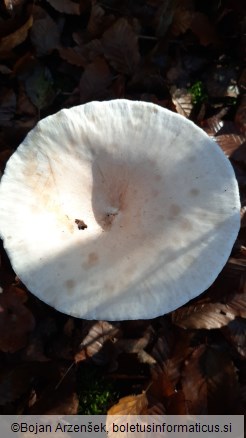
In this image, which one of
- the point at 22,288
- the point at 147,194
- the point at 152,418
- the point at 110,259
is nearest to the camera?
the point at 110,259

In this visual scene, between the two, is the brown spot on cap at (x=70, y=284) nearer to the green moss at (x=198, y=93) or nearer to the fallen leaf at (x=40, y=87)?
the fallen leaf at (x=40, y=87)

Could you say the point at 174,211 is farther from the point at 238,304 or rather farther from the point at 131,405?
the point at 131,405

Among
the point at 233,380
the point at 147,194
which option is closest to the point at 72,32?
the point at 147,194

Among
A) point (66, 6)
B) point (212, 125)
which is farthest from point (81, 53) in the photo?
point (212, 125)

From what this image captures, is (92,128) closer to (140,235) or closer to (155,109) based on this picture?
(155,109)

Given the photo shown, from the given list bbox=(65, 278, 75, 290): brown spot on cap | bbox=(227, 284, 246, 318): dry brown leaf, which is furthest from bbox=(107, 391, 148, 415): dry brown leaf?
bbox=(65, 278, 75, 290): brown spot on cap

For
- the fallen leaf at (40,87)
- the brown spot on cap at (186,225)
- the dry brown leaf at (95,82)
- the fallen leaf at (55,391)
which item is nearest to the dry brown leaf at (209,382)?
the fallen leaf at (55,391)

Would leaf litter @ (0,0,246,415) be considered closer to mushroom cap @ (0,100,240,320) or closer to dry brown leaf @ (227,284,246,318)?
dry brown leaf @ (227,284,246,318)
